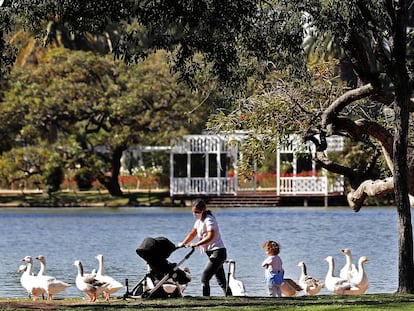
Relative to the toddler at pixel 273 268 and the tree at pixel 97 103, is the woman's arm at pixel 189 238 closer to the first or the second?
the toddler at pixel 273 268

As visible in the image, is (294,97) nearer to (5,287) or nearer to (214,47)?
(214,47)

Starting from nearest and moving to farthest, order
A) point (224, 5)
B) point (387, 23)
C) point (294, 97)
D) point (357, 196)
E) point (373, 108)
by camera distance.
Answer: point (224, 5), point (387, 23), point (357, 196), point (294, 97), point (373, 108)

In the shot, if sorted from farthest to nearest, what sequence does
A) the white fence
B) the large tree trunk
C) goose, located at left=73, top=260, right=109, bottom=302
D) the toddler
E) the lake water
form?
1. the white fence
2. the lake water
3. goose, located at left=73, top=260, right=109, bottom=302
4. the toddler
5. the large tree trunk

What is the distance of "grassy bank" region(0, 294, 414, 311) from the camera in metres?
14.9

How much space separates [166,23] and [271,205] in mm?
39582

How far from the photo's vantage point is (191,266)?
29375mm

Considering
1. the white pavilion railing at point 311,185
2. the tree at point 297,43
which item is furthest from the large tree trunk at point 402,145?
the white pavilion railing at point 311,185

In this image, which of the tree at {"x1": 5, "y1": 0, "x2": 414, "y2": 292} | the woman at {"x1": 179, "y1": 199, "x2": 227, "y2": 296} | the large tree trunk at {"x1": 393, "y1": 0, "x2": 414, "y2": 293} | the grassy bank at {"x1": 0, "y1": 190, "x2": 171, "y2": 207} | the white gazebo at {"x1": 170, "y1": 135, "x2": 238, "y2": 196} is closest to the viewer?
the tree at {"x1": 5, "y1": 0, "x2": 414, "y2": 292}

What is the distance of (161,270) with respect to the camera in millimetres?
16656

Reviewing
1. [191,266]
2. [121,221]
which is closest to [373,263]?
[191,266]

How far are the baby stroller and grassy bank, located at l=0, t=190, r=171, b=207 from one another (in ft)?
132

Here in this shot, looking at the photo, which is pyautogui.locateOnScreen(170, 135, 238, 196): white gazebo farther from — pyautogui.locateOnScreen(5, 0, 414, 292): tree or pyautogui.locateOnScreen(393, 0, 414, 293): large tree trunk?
pyautogui.locateOnScreen(393, 0, 414, 293): large tree trunk

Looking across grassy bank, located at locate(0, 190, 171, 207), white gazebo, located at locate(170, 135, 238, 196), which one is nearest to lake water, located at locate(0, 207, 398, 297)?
grassy bank, located at locate(0, 190, 171, 207)

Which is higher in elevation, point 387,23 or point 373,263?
point 387,23
